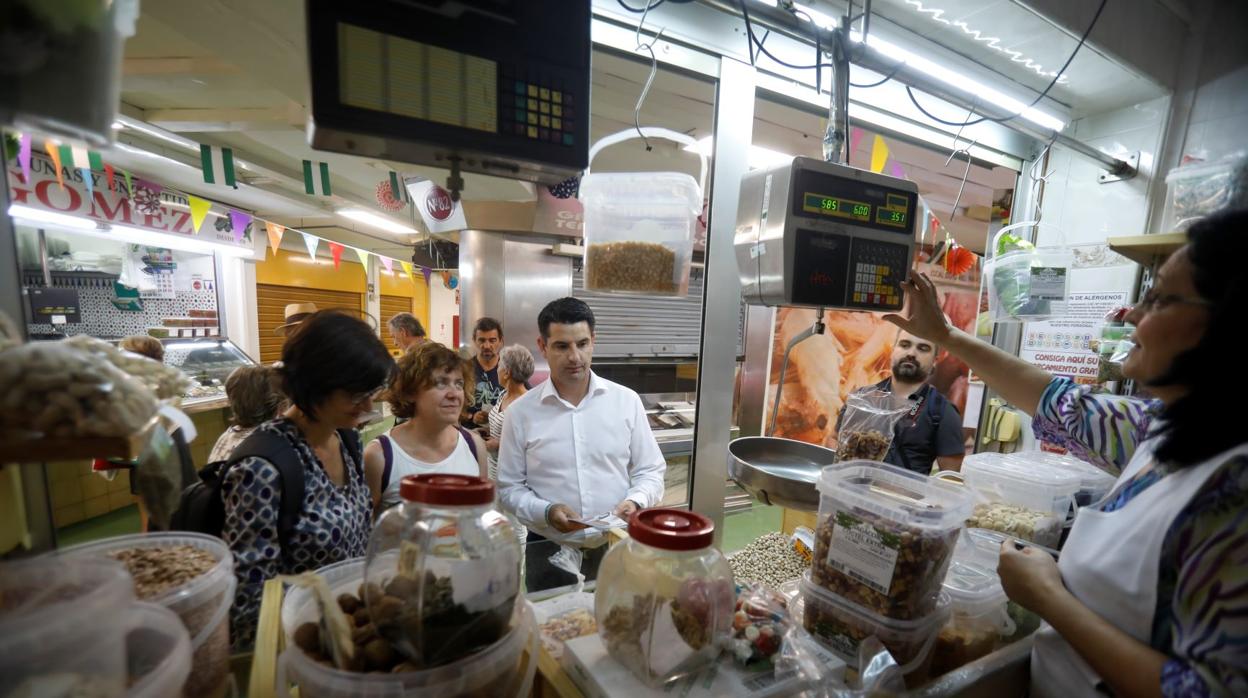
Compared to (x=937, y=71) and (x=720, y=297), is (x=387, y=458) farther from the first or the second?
(x=937, y=71)

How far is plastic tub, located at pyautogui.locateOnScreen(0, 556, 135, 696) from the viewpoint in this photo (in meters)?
0.41

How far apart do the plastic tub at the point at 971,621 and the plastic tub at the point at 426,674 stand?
0.89m

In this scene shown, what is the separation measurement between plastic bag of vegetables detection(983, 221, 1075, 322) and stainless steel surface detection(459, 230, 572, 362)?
9.70 feet

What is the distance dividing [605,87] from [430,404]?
76.1 inches

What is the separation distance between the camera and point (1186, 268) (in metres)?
0.81

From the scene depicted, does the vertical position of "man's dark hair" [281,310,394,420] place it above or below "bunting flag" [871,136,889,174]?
below

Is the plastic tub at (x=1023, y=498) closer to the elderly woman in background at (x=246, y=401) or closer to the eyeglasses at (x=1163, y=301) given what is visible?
the eyeglasses at (x=1163, y=301)

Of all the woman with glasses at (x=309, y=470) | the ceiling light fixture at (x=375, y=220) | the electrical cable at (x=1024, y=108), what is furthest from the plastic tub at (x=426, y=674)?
the ceiling light fixture at (x=375, y=220)

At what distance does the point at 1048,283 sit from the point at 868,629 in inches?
65.1

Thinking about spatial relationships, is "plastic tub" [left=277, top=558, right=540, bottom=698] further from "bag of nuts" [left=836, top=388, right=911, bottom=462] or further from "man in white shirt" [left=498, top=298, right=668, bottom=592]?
"man in white shirt" [left=498, top=298, right=668, bottom=592]

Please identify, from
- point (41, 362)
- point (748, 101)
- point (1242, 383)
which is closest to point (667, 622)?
point (41, 362)

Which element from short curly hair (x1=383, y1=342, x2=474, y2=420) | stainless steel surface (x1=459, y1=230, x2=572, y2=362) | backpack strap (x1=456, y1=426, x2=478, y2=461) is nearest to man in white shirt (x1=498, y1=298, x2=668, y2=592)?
backpack strap (x1=456, y1=426, x2=478, y2=461)

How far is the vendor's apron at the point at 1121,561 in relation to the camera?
0.74 meters

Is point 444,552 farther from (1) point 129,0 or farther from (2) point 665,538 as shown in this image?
(1) point 129,0
